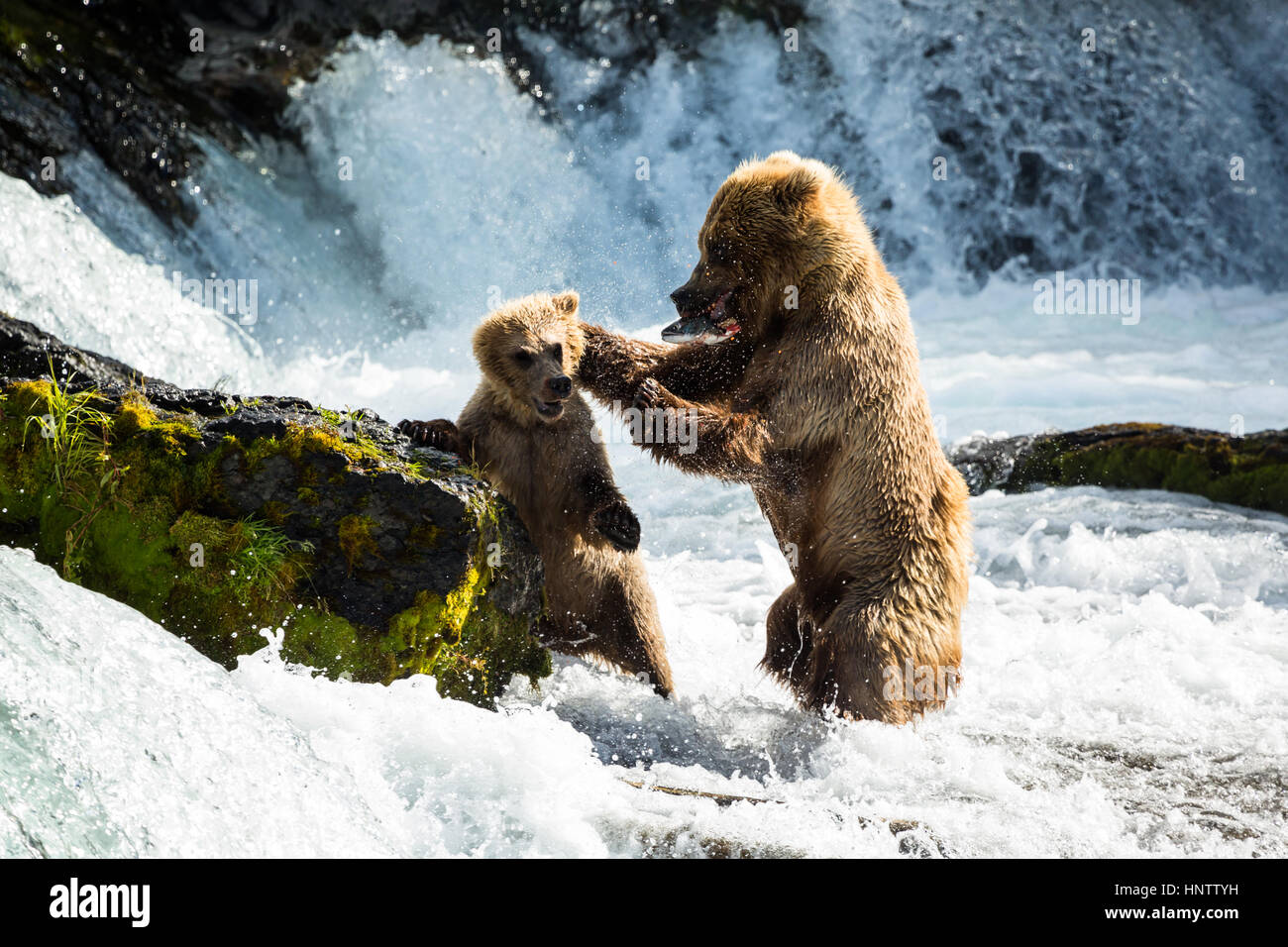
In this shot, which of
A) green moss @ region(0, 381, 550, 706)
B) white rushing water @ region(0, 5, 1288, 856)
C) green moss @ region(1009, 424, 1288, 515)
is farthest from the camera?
green moss @ region(1009, 424, 1288, 515)

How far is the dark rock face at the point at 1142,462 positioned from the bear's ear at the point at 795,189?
579 cm

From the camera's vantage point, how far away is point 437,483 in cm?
414

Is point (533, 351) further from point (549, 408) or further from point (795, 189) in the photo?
point (795, 189)

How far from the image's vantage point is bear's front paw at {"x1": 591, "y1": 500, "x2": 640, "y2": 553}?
459 centimetres

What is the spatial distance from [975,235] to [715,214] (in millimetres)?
12135

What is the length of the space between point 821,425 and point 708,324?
0.71 meters

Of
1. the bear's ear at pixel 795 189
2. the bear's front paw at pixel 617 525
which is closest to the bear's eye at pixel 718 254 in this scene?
the bear's ear at pixel 795 189

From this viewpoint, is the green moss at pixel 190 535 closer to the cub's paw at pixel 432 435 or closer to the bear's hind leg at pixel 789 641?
the cub's paw at pixel 432 435

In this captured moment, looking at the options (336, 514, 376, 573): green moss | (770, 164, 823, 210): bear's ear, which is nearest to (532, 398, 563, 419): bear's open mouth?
(336, 514, 376, 573): green moss

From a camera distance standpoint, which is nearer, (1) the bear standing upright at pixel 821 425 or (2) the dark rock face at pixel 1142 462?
(1) the bear standing upright at pixel 821 425

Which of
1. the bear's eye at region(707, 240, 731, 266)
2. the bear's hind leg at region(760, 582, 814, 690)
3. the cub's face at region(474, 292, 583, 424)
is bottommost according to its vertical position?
the bear's hind leg at region(760, 582, 814, 690)

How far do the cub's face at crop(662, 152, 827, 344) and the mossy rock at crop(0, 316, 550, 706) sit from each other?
1.42 m

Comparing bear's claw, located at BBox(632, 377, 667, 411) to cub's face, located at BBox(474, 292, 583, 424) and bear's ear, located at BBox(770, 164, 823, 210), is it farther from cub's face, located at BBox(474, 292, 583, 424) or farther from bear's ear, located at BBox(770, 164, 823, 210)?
bear's ear, located at BBox(770, 164, 823, 210)

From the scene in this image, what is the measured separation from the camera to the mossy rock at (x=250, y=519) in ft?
12.5
